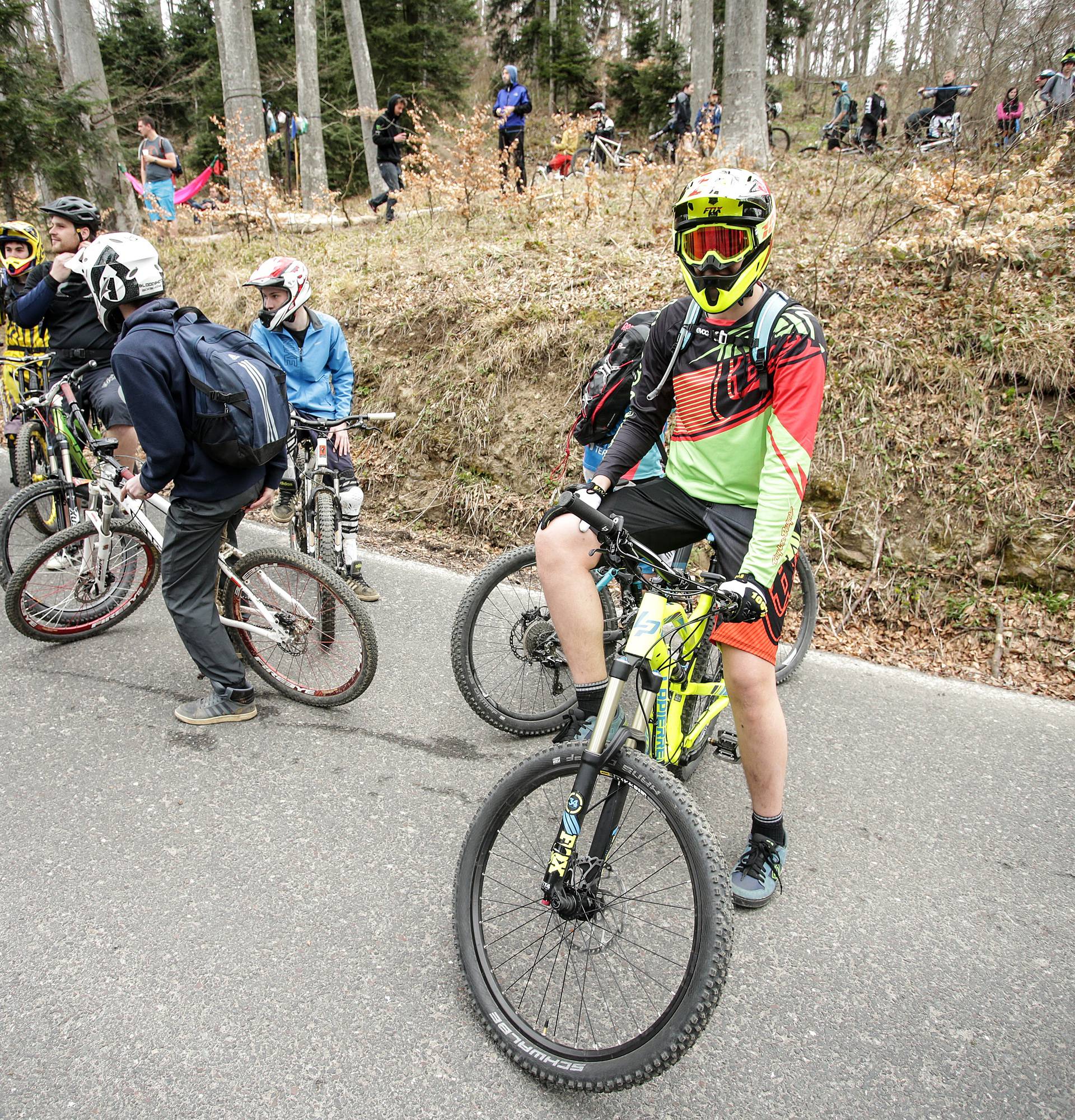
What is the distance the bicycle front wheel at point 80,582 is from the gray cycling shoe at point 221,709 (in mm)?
1043

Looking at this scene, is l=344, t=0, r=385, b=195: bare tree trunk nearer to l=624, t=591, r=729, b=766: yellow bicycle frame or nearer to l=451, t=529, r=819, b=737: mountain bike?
l=451, t=529, r=819, b=737: mountain bike

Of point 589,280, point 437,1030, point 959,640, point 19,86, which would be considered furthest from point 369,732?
point 19,86

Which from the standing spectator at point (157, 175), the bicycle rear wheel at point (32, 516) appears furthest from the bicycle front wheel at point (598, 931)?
the standing spectator at point (157, 175)

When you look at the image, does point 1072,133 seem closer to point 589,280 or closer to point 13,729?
point 589,280

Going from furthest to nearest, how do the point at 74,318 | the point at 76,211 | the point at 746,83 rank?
1. the point at 746,83
2. the point at 74,318
3. the point at 76,211

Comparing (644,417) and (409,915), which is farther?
(644,417)

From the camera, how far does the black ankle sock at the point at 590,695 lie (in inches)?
110

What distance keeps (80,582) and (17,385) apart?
3.00 m

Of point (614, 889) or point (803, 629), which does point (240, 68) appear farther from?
point (614, 889)

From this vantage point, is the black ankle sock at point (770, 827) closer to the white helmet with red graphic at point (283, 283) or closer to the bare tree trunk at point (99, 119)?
the white helmet with red graphic at point (283, 283)

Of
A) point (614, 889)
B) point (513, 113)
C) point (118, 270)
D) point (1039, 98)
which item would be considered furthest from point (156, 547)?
point (513, 113)

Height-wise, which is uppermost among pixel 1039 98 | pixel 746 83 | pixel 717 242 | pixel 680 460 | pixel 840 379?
pixel 746 83

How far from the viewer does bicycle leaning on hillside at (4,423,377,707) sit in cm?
387

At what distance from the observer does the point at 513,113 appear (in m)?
12.6
